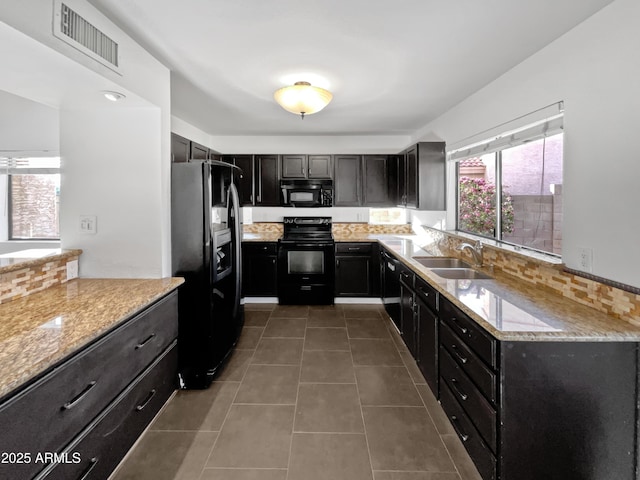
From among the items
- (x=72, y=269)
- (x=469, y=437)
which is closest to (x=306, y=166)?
(x=72, y=269)

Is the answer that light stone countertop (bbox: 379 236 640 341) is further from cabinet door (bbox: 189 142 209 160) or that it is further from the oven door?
cabinet door (bbox: 189 142 209 160)

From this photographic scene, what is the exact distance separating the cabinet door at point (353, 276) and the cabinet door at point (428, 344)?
1.93 metres

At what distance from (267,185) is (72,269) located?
9.73ft

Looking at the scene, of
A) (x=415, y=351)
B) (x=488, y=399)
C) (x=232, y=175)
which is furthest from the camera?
(x=232, y=175)

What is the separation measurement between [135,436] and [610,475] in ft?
7.24

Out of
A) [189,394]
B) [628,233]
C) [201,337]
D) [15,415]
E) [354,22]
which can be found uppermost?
[354,22]

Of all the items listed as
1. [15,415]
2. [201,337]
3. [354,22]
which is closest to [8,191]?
[201,337]

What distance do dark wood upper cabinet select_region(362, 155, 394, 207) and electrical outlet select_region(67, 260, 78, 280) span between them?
3.55m

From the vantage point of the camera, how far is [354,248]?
4.68m

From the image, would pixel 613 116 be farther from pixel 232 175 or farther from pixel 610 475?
pixel 232 175

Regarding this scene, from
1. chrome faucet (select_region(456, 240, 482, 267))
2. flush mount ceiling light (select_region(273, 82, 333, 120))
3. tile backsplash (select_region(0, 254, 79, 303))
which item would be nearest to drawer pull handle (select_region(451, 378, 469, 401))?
chrome faucet (select_region(456, 240, 482, 267))

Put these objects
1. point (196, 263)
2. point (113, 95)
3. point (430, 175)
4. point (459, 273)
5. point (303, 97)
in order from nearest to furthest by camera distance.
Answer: point (113, 95)
point (196, 263)
point (303, 97)
point (459, 273)
point (430, 175)

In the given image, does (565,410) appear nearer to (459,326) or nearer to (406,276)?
(459,326)

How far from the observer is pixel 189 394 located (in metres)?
2.58
